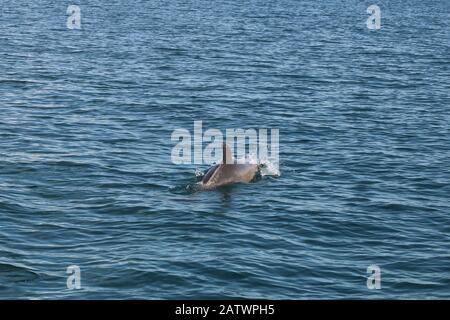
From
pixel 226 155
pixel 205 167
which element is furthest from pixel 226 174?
pixel 205 167

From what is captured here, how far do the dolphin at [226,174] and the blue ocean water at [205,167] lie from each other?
54 centimetres

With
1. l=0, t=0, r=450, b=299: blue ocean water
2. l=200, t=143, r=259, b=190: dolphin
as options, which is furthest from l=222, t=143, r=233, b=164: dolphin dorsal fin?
l=0, t=0, r=450, b=299: blue ocean water

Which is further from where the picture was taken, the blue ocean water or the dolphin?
the dolphin

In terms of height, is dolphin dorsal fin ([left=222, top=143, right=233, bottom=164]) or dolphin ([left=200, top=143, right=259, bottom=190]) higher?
dolphin dorsal fin ([left=222, top=143, right=233, bottom=164])

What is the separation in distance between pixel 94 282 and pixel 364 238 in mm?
9723

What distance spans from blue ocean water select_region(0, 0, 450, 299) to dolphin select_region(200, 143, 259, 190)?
1.76ft

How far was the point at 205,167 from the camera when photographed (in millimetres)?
38906

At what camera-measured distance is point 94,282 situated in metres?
25.6

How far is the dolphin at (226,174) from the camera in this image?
116 feet

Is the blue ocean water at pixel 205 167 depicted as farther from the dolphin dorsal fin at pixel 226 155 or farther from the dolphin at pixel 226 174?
the dolphin dorsal fin at pixel 226 155

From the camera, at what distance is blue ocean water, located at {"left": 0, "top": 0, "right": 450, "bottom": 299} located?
87.9ft

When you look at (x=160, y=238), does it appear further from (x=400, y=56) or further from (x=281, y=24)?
(x=281, y=24)

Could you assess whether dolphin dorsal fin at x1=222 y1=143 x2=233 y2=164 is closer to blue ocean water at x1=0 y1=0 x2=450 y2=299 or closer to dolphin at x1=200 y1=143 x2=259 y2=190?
dolphin at x1=200 y1=143 x2=259 y2=190

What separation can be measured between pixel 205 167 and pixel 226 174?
10.8 ft
